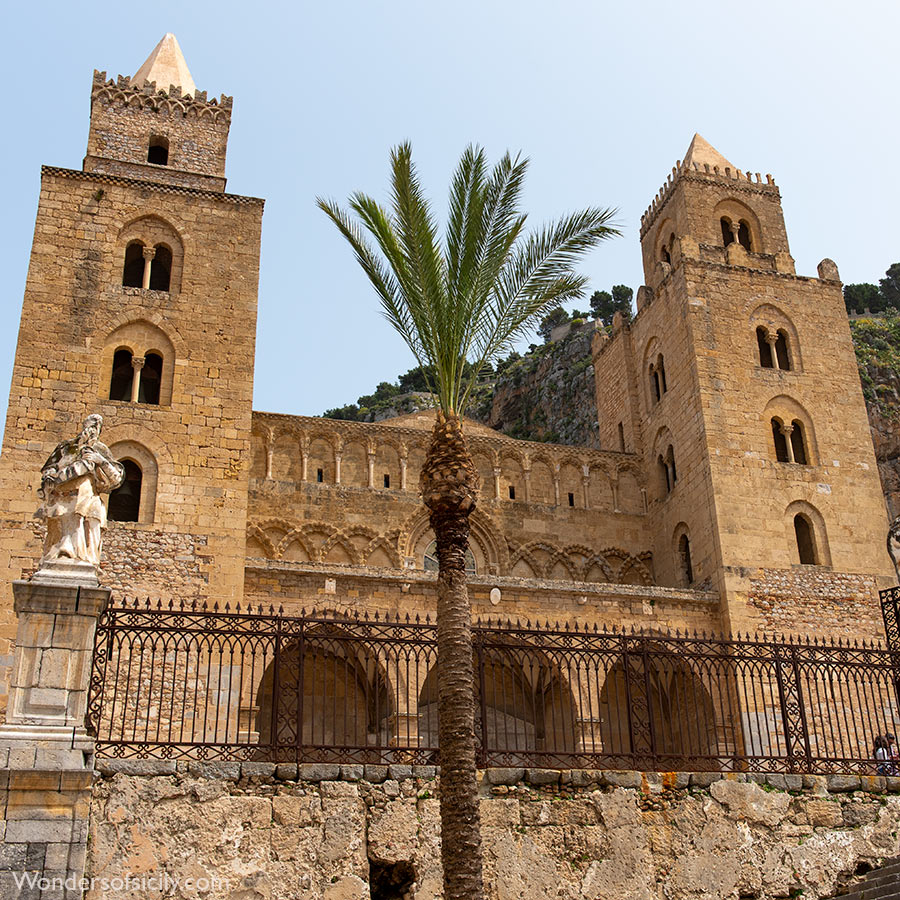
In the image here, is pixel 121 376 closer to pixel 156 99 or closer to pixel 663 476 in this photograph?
pixel 156 99

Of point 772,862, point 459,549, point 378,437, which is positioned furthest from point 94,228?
point 772,862

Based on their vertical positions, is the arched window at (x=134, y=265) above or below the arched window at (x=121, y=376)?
above

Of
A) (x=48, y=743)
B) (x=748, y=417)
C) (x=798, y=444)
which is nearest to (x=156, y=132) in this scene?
(x=748, y=417)

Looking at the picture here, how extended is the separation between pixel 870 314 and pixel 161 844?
7306cm

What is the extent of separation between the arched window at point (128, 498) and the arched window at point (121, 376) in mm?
1892

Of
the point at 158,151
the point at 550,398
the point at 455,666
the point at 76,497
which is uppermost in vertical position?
the point at 550,398

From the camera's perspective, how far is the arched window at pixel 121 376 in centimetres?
2238

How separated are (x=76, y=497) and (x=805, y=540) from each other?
18.8 metres

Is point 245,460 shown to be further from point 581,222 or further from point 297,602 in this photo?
point 581,222

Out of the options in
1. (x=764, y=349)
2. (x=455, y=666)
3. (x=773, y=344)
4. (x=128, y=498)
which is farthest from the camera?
(x=764, y=349)

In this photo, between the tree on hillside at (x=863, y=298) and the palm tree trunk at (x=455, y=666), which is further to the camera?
the tree on hillside at (x=863, y=298)

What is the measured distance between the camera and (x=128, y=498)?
21.0 metres

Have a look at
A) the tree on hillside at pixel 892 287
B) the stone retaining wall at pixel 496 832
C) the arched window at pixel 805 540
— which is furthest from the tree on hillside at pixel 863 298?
the stone retaining wall at pixel 496 832

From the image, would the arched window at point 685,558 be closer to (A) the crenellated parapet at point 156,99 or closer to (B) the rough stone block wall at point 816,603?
(B) the rough stone block wall at point 816,603
